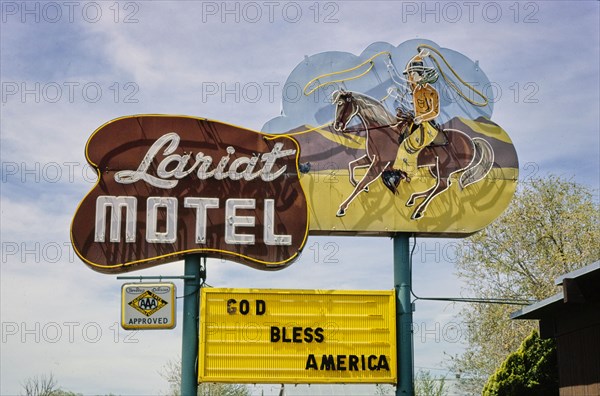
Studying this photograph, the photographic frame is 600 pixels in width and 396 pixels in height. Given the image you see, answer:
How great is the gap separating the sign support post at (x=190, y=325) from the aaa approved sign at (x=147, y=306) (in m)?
0.44

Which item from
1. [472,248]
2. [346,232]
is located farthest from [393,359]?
[472,248]

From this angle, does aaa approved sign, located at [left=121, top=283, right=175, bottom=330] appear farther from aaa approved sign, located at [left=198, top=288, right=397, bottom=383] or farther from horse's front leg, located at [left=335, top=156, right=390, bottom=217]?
horse's front leg, located at [left=335, top=156, right=390, bottom=217]

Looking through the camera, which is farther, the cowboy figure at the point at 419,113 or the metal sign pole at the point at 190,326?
the cowboy figure at the point at 419,113

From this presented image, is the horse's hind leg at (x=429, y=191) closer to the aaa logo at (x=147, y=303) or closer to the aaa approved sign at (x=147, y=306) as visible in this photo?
the aaa approved sign at (x=147, y=306)

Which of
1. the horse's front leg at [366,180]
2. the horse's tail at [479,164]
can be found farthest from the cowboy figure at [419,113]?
the horse's tail at [479,164]

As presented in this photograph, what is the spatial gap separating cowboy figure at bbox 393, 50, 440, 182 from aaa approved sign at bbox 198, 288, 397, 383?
3118 mm

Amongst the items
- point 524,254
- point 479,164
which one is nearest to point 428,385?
point 524,254

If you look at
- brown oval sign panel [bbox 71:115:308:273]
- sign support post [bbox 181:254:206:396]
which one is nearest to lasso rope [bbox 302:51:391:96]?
brown oval sign panel [bbox 71:115:308:273]

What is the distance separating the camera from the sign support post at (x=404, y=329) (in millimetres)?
18280

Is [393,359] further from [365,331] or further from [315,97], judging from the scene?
[315,97]

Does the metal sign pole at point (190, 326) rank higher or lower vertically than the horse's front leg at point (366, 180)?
lower

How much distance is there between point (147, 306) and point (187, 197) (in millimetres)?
2409

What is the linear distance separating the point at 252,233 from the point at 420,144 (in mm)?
4251

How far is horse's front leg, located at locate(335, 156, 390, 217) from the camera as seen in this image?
19.0 metres
